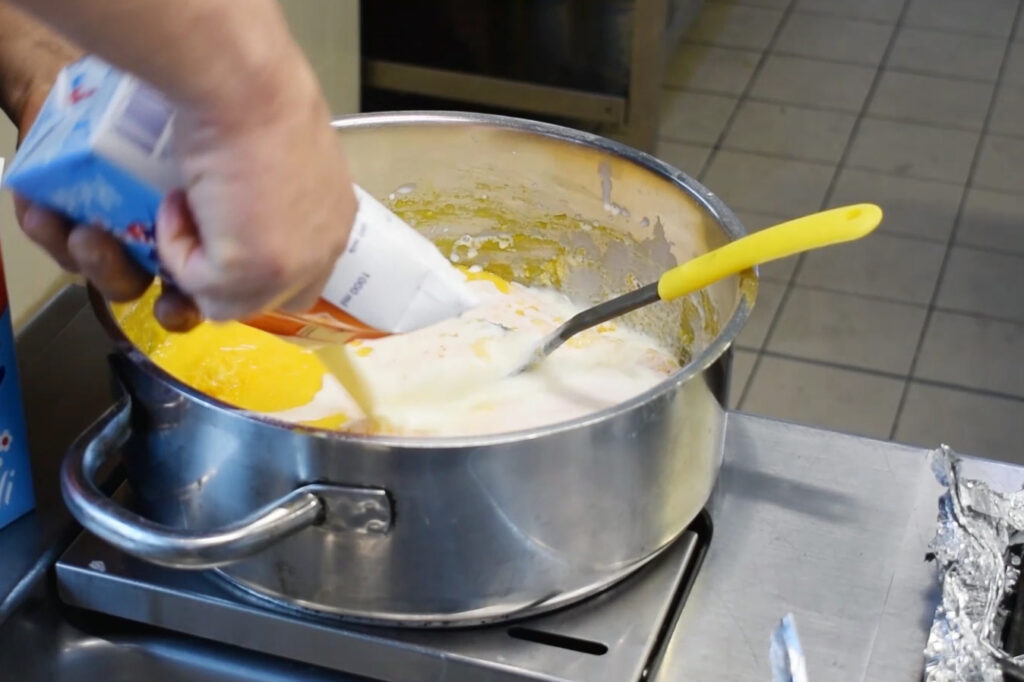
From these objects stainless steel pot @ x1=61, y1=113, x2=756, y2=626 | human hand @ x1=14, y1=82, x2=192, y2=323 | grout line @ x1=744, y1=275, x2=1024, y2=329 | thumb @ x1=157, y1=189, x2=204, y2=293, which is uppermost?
thumb @ x1=157, y1=189, x2=204, y2=293

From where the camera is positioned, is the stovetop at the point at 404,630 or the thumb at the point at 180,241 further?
the stovetop at the point at 404,630

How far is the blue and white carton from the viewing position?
16.8 inches

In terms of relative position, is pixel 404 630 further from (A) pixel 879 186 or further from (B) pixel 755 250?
(A) pixel 879 186

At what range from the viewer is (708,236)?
2.07 feet

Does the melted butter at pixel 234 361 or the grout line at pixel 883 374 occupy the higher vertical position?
the melted butter at pixel 234 361

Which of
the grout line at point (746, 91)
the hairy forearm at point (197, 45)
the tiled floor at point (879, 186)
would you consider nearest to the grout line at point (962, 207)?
the tiled floor at point (879, 186)

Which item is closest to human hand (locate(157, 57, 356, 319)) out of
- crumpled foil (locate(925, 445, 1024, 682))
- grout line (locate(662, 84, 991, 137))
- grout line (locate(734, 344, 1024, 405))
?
crumpled foil (locate(925, 445, 1024, 682))

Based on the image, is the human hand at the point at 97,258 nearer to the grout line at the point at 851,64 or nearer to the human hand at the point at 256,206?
the human hand at the point at 256,206

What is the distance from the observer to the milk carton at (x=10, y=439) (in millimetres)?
572

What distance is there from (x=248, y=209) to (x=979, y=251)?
155 cm

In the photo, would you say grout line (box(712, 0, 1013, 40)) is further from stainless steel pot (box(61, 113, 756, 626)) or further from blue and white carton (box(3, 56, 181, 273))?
blue and white carton (box(3, 56, 181, 273))

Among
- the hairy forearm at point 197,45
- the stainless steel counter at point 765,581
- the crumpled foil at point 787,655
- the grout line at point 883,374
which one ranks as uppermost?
the hairy forearm at point 197,45

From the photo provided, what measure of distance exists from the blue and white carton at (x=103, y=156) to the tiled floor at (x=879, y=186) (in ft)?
3.65

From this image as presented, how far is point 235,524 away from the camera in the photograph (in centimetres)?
47
